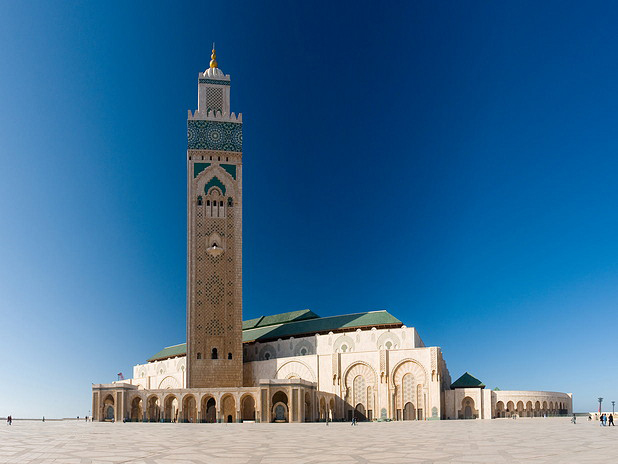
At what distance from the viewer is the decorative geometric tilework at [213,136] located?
198ft

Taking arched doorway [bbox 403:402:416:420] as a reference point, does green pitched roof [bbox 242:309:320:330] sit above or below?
above

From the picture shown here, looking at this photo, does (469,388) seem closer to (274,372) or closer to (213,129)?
(274,372)

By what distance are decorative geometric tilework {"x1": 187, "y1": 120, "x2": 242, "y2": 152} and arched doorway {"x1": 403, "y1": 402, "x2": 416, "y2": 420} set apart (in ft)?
93.2

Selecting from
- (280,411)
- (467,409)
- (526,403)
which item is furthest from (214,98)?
(526,403)

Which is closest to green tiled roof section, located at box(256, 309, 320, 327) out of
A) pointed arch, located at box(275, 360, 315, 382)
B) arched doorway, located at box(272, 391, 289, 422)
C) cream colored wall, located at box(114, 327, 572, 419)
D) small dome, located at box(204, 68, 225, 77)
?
cream colored wall, located at box(114, 327, 572, 419)

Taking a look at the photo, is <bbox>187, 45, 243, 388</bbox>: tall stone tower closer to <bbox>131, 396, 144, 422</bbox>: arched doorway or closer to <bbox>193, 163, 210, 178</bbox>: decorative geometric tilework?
<bbox>193, 163, 210, 178</bbox>: decorative geometric tilework

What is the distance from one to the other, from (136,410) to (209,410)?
6130 mm

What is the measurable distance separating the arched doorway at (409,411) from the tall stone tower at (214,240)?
1515 centimetres

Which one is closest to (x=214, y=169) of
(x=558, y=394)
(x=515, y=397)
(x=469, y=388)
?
(x=469, y=388)

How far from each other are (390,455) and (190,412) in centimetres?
4032

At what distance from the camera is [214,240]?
2317 inches

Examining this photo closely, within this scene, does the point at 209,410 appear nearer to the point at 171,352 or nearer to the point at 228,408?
the point at 228,408

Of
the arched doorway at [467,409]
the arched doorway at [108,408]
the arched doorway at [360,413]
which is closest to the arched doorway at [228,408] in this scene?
the arched doorway at [108,408]

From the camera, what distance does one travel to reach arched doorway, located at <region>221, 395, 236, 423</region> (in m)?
51.3
